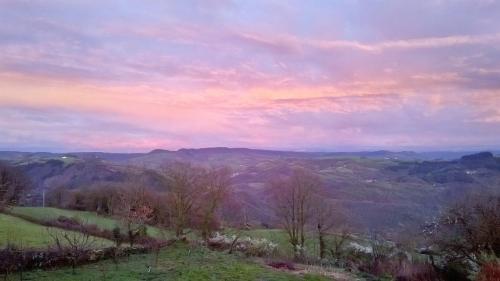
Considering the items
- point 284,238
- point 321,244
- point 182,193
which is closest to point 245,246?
point 321,244

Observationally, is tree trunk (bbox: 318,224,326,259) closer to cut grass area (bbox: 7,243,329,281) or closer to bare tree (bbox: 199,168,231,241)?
bare tree (bbox: 199,168,231,241)

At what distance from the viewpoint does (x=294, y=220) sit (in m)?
52.0

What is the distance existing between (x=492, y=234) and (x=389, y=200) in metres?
92.3

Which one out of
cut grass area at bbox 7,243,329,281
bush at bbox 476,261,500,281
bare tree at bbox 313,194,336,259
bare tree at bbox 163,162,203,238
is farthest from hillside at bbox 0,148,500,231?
bush at bbox 476,261,500,281

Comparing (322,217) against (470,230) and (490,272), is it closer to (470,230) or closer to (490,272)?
(470,230)

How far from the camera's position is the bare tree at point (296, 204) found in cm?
5181

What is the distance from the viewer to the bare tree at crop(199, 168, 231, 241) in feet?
156

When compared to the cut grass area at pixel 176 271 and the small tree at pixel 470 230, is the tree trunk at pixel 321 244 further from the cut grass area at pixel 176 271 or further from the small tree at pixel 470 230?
the cut grass area at pixel 176 271

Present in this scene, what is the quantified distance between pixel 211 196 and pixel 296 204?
991 cm

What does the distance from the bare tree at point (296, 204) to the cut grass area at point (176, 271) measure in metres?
22.9

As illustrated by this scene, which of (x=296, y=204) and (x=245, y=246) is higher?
(x=296, y=204)

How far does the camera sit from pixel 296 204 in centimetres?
5228

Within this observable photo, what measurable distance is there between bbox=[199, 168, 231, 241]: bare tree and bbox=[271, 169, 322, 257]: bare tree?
22.4 ft

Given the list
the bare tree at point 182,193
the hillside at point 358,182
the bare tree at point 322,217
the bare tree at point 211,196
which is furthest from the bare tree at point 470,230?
the hillside at point 358,182
